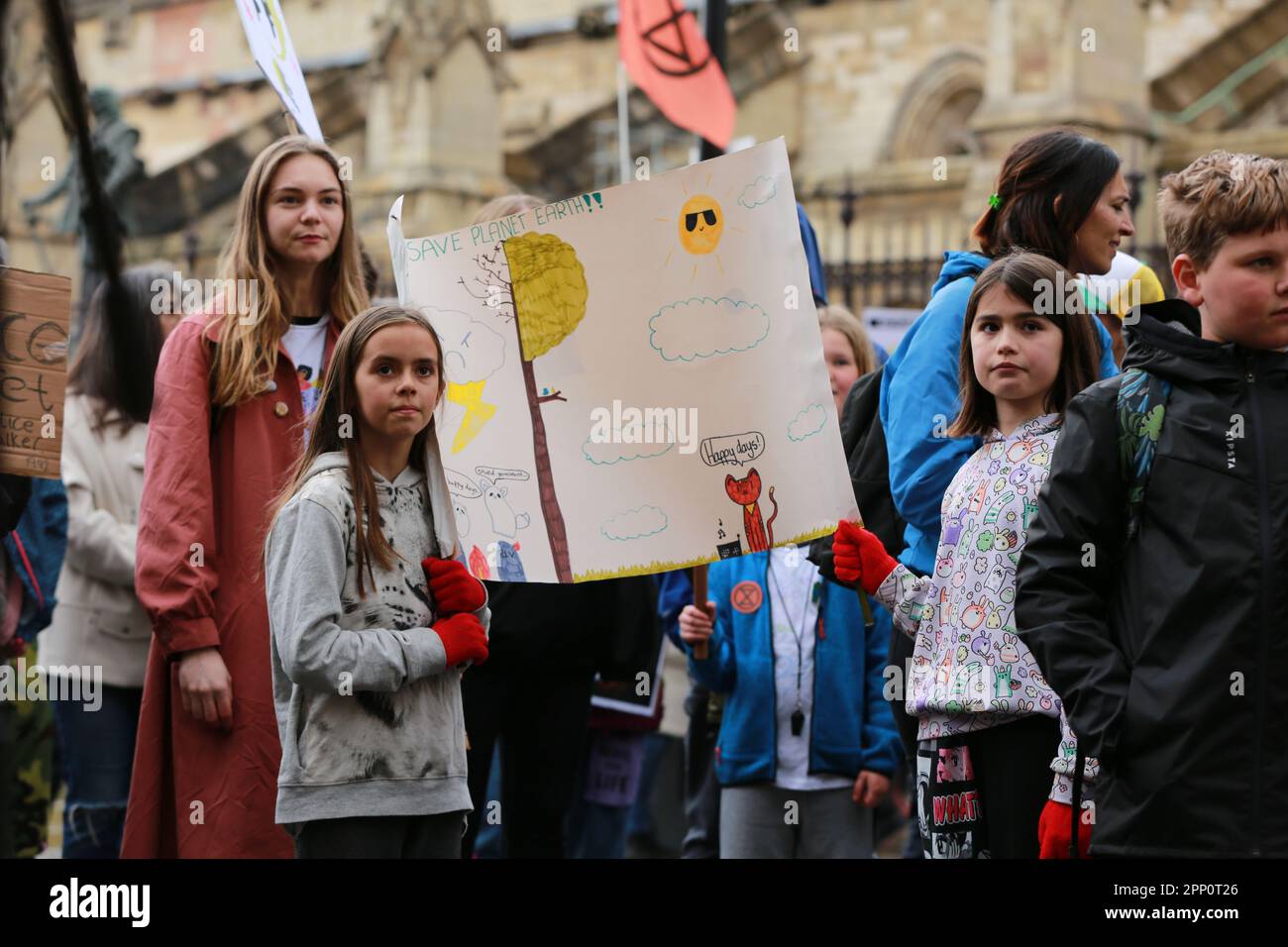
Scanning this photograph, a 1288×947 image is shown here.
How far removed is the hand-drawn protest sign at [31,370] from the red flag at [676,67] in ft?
17.0

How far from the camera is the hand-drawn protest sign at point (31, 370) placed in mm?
5102

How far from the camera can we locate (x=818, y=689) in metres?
6.25

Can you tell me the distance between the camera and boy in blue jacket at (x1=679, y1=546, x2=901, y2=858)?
619cm

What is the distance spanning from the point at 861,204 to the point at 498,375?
18.3 metres

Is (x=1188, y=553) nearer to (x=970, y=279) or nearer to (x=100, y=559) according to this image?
(x=970, y=279)

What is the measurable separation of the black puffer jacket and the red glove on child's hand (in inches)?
5.8

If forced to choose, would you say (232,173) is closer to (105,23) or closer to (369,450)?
(105,23)

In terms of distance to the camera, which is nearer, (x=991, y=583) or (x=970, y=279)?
(x=991, y=583)

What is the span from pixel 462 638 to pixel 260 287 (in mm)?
1308

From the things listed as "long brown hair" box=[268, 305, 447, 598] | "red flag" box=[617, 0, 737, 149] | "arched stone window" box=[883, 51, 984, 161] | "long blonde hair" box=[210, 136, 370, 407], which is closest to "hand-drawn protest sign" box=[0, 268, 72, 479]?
"long blonde hair" box=[210, 136, 370, 407]

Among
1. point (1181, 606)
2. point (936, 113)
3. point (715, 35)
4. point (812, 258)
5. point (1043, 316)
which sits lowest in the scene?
point (1181, 606)

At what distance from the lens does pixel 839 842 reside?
6195 mm

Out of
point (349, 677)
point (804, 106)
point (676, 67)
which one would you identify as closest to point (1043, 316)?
point (349, 677)

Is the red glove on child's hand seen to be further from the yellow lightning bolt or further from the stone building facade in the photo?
the stone building facade
